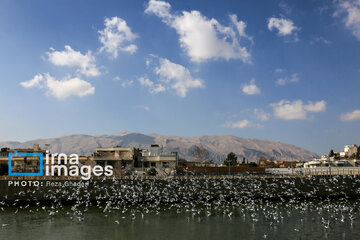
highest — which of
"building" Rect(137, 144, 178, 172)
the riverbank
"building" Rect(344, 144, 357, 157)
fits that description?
"building" Rect(344, 144, 357, 157)

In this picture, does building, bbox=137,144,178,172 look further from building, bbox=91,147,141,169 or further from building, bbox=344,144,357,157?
building, bbox=344,144,357,157

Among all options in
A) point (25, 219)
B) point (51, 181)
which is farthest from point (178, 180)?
point (25, 219)

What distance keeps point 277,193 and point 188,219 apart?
2548 centimetres

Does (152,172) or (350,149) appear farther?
(350,149)

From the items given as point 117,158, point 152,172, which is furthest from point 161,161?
point 117,158

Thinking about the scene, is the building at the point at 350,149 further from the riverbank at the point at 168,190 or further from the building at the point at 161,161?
the riverbank at the point at 168,190

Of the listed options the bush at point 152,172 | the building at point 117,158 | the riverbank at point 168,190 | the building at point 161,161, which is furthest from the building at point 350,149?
the riverbank at point 168,190

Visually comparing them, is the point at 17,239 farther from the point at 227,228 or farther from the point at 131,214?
the point at 227,228

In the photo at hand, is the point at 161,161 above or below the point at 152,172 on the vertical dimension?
above

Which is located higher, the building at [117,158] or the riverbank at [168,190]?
the building at [117,158]

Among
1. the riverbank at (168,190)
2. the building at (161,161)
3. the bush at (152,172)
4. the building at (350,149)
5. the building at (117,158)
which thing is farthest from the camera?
the building at (350,149)

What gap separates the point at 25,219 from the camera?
4094cm

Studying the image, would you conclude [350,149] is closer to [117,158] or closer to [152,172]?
[152,172]

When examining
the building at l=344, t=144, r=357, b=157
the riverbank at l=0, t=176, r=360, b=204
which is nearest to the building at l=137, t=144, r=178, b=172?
the riverbank at l=0, t=176, r=360, b=204
